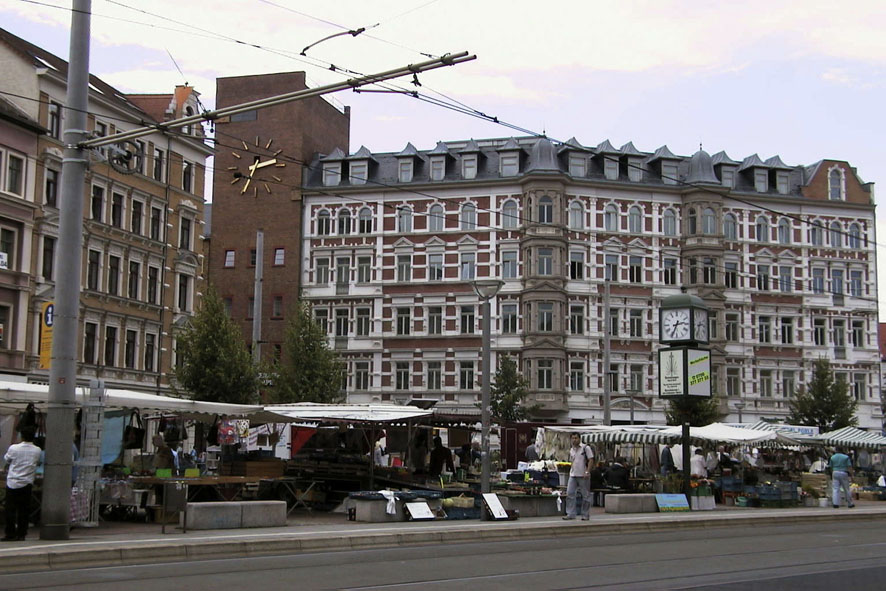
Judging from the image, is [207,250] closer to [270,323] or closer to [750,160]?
[270,323]

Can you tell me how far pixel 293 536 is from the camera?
1794cm

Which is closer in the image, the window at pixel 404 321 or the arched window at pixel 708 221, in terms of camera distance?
the window at pixel 404 321

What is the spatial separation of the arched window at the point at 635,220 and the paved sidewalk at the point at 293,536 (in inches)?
1425

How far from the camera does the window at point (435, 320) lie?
2416 inches

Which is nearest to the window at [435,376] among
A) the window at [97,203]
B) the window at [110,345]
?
the window at [110,345]

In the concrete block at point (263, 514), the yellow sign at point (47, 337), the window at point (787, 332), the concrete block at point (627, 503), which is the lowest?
the concrete block at point (627, 503)

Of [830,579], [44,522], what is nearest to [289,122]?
[44,522]

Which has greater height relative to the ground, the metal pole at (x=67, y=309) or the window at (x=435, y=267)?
the window at (x=435, y=267)

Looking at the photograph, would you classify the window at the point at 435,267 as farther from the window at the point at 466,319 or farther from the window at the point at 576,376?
the window at the point at 576,376

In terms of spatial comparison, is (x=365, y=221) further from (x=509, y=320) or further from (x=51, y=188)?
(x=51, y=188)

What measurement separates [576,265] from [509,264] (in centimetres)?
370

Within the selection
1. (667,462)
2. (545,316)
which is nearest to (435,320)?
(545,316)

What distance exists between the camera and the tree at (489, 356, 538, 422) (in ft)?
181

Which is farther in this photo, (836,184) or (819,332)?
(836,184)
